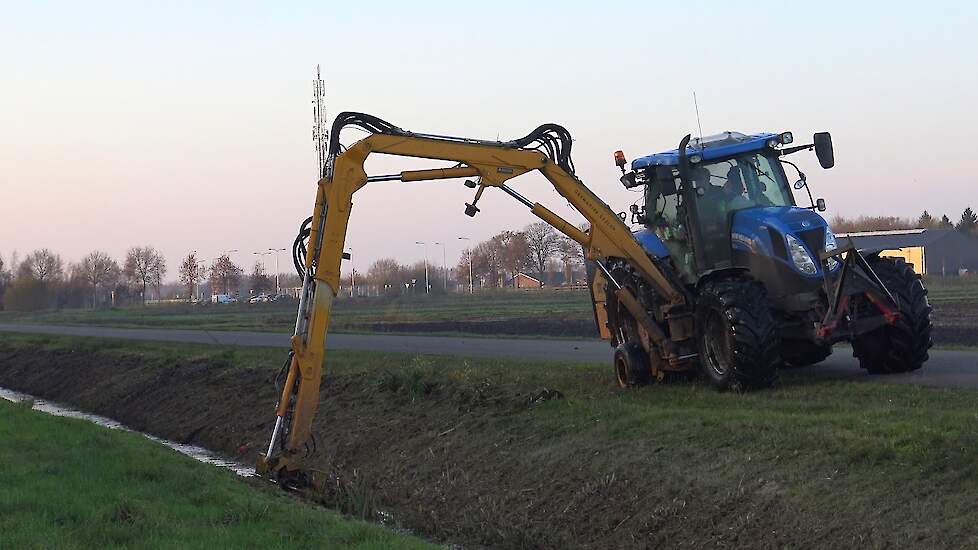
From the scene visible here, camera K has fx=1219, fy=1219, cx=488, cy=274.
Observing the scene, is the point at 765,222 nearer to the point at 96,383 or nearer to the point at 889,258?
the point at 889,258

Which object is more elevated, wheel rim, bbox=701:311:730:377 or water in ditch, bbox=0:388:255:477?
wheel rim, bbox=701:311:730:377

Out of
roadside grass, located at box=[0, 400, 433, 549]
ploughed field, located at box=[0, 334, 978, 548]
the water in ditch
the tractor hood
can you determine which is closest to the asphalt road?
ploughed field, located at box=[0, 334, 978, 548]

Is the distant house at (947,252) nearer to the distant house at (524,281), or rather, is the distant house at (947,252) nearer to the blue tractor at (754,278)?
the distant house at (524,281)

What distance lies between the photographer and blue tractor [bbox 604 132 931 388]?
51.6 ft

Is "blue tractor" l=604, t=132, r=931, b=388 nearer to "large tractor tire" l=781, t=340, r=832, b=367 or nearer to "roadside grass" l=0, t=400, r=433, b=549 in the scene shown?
"large tractor tire" l=781, t=340, r=832, b=367

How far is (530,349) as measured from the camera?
2953 cm

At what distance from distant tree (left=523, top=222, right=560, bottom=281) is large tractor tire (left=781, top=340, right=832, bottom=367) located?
393ft

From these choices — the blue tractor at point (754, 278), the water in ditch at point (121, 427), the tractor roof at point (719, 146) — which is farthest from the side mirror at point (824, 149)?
the water in ditch at point (121, 427)

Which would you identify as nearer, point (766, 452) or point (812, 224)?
point (766, 452)

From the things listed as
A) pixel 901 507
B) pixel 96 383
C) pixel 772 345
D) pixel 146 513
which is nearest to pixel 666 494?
pixel 901 507

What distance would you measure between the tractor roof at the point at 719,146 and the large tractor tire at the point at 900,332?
2.36 m

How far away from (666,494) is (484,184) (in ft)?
18.4

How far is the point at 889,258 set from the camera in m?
16.7

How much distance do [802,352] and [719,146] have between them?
3.21 meters
